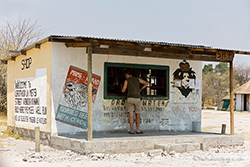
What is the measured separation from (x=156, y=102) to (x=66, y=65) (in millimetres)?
3275

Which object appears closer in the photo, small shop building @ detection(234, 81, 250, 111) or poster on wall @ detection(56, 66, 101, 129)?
poster on wall @ detection(56, 66, 101, 129)

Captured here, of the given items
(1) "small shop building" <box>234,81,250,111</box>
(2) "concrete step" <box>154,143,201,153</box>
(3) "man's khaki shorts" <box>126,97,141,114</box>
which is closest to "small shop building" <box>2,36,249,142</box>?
(3) "man's khaki shorts" <box>126,97,141,114</box>

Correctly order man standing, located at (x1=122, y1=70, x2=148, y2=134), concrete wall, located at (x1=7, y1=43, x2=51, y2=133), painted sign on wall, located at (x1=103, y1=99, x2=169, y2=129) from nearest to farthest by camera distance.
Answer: concrete wall, located at (x1=7, y1=43, x2=51, y2=133), man standing, located at (x1=122, y1=70, x2=148, y2=134), painted sign on wall, located at (x1=103, y1=99, x2=169, y2=129)

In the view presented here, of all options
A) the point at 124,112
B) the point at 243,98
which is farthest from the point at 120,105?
the point at 243,98

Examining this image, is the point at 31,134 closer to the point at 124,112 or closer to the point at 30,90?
the point at 30,90

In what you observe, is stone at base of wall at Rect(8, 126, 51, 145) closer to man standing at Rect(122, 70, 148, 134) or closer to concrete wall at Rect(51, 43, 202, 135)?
concrete wall at Rect(51, 43, 202, 135)

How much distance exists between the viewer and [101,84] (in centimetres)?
1013

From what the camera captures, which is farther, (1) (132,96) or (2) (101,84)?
(2) (101,84)

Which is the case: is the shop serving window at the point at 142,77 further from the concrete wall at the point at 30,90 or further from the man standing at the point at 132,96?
the concrete wall at the point at 30,90

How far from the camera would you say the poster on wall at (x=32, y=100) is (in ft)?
32.7

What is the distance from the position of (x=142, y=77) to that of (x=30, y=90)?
3728mm

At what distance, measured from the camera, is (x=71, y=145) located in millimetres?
8477

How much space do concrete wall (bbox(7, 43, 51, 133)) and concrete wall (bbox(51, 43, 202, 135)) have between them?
0.96ft

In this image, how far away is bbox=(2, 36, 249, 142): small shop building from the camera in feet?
31.1
